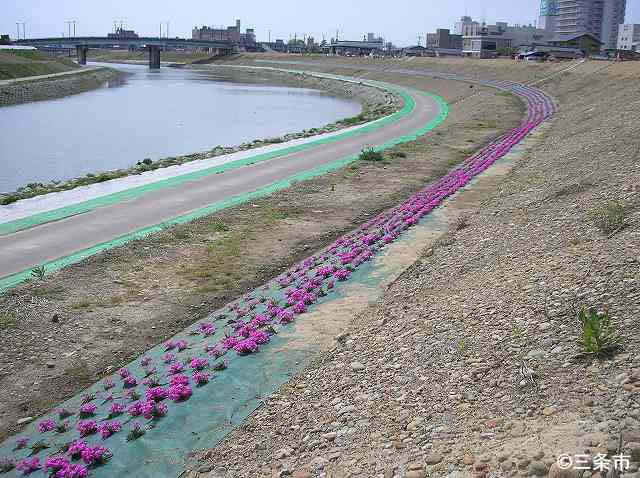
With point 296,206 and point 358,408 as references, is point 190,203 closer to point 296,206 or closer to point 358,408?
point 296,206

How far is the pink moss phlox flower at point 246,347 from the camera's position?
10.6m

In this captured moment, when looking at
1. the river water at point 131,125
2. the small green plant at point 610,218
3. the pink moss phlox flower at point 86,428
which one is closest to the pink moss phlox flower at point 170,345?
the pink moss phlox flower at point 86,428

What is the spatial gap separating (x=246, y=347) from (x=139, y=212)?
10425 mm

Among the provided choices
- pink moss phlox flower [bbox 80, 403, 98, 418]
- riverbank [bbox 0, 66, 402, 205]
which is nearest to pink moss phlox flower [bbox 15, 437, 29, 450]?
pink moss phlox flower [bbox 80, 403, 98, 418]

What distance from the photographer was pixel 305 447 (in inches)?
299

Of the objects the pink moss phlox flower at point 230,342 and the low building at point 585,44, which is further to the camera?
the low building at point 585,44

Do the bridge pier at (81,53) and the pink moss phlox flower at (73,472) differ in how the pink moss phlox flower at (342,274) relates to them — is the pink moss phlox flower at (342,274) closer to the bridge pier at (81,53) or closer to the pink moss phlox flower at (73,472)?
the pink moss phlox flower at (73,472)

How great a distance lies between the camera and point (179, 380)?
9.70 m

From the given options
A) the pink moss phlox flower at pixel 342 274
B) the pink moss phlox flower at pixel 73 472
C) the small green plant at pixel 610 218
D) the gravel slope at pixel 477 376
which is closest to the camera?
the gravel slope at pixel 477 376

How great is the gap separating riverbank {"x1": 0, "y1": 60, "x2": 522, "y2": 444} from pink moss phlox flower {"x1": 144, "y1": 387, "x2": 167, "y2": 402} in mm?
1475

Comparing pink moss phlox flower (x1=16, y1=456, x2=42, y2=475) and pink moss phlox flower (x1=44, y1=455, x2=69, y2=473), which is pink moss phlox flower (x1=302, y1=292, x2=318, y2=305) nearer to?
pink moss phlox flower (x1=44, y1=455, x2=69, y2=473)

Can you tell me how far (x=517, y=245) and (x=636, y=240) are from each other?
2.82m

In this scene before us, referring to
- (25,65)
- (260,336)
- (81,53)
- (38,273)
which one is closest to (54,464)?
(260,336)

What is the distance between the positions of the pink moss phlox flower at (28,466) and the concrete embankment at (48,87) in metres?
65.3
